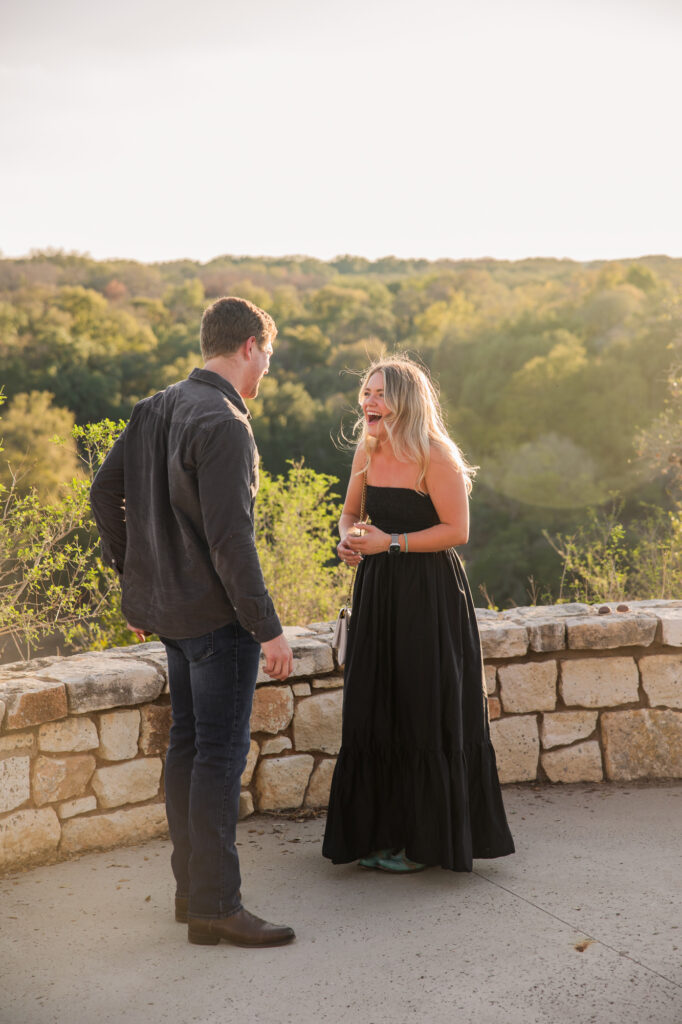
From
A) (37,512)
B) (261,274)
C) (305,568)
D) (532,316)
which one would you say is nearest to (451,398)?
(532,316)

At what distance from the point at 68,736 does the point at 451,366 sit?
83.6ft

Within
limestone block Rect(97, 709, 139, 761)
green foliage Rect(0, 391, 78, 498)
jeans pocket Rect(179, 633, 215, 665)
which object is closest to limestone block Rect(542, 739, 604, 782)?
limestone block Rect(97, 709, 139, 761)

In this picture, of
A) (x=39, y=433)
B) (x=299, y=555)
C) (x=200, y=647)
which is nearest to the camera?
(x=200, y=647)

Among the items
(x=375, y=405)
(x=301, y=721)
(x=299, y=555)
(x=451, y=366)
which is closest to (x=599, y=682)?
(x=301, y=721)

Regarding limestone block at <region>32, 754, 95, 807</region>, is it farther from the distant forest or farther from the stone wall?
the distant forest

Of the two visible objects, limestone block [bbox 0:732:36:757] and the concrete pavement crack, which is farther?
limestone block [bbox 0:732:36:757]

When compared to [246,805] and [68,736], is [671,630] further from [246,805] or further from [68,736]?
[68,736]

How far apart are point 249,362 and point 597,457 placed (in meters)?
21.5

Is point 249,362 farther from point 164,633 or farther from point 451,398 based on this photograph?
point 451,398

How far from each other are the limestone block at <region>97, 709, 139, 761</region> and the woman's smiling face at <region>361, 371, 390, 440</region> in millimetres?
1205

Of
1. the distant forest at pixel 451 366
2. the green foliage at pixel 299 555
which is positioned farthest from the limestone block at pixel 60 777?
the distant forest at pixel 451 366

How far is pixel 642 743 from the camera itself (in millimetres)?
3572

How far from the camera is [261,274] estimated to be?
3494 cm

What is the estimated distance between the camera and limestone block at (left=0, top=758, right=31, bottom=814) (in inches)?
106
